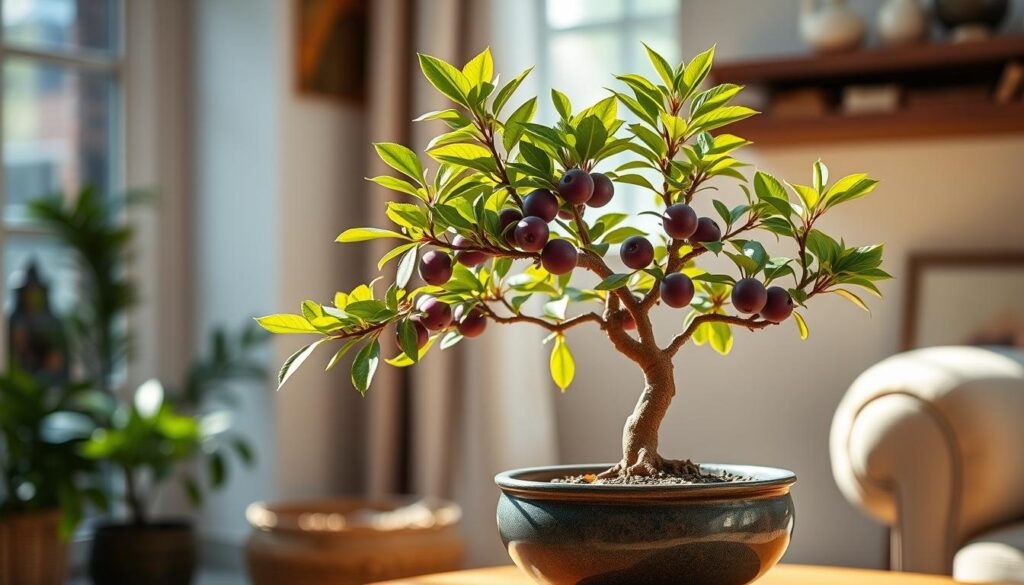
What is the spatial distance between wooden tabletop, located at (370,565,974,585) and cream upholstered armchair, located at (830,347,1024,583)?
2.29 feet

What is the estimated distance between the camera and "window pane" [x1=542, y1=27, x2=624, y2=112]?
11.6 ft

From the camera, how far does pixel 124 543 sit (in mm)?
3127

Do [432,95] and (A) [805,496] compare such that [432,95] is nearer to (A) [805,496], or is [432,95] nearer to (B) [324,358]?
(B) [324,358]

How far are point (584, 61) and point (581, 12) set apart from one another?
137mm

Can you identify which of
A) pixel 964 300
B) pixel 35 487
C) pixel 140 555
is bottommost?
pixel 140 555

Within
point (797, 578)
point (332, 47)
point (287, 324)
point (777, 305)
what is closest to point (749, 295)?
point (777, 305)

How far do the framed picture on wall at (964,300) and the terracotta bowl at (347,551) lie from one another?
3.86ft

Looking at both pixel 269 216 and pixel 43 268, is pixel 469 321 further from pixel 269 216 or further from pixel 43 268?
pixel 43 268

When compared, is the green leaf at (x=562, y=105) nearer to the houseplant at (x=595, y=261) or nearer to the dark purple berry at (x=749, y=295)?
the houseplant at (x=595, y=261)

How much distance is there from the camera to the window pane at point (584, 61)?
11.6 feet

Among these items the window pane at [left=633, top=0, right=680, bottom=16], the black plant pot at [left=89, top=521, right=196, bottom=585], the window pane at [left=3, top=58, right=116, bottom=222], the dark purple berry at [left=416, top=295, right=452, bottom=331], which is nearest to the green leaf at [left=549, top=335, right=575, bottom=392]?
the dark purple berry at [left=416, top=295, right=452, bottom=331]

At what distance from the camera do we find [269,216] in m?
3.55

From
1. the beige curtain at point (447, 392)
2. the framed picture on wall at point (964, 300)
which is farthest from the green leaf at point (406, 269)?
the beige curtain at point (447, 392)

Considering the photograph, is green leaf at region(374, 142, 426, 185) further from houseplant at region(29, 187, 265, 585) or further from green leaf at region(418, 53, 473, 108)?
houseplant at region(29, 187, 265, 585)
